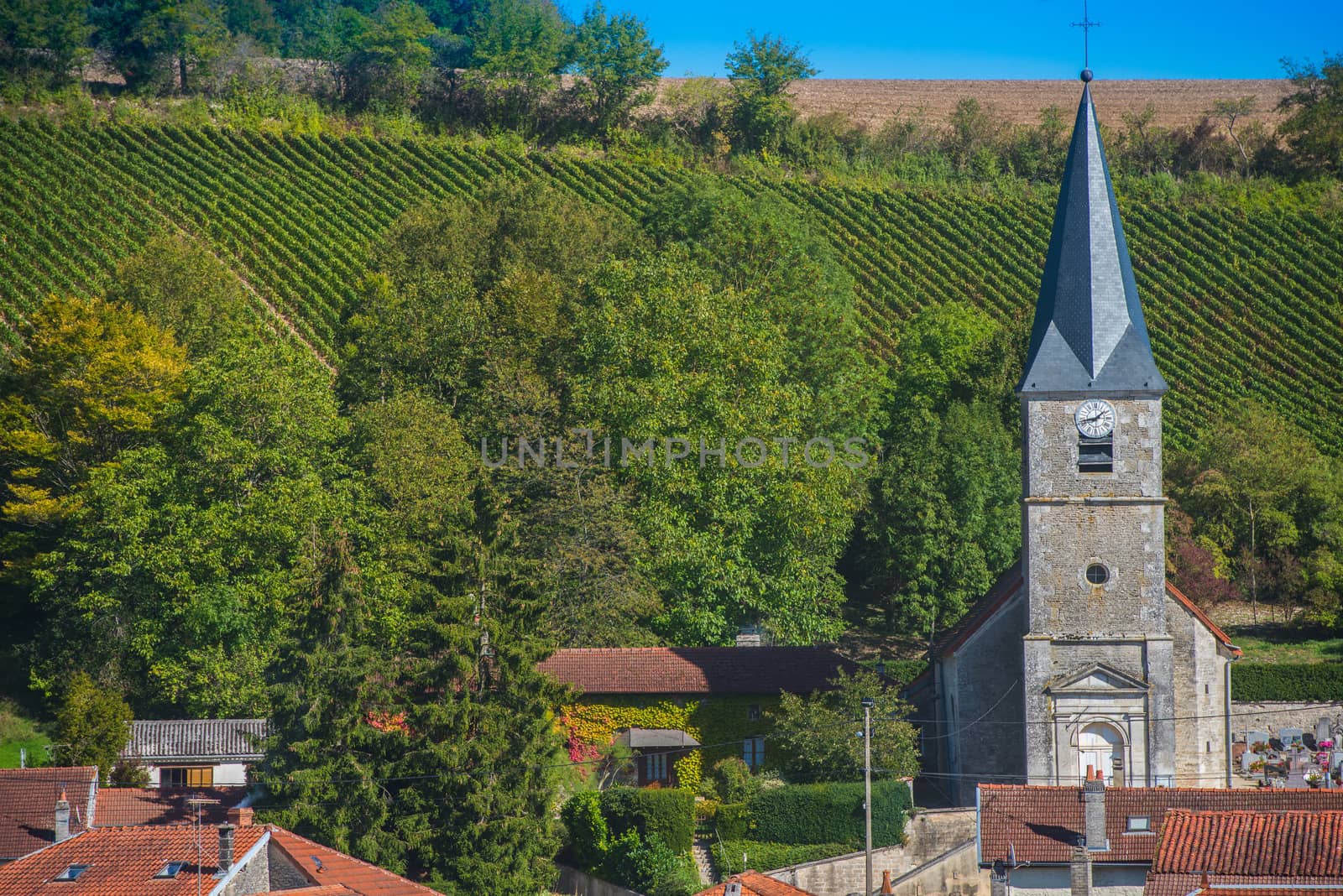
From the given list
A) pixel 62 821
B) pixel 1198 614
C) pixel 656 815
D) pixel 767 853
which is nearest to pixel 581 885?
pixel 656 815

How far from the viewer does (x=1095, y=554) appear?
39.7 m

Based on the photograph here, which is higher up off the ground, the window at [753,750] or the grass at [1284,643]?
the grass at [1284,643]

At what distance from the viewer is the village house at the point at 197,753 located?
134ft

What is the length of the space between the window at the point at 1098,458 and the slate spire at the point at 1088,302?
47.4 inches

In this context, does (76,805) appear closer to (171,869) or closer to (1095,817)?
(171,869)

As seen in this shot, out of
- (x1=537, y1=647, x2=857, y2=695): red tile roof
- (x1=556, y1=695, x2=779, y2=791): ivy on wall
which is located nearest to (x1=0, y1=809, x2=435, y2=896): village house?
(x1=556, y1=695, x2=779, y2=791): ivy on wall

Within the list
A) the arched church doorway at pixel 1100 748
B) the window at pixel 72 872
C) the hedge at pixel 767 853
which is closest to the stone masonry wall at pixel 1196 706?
the arched church doorway at pixel 1100 748

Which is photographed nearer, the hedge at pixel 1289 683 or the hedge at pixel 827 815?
the hedge at pixel 827 815

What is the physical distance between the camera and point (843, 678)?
40500 millimetres

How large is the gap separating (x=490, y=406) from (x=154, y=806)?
16.1m

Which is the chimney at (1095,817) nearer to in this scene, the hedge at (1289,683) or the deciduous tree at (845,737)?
the deciduous tree at (845,737)

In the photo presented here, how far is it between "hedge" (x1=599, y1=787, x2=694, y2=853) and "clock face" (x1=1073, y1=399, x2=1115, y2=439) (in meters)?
12.3

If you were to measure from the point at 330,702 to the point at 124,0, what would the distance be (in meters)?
63.0

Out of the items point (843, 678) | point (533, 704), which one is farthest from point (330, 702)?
point (843, 678)
